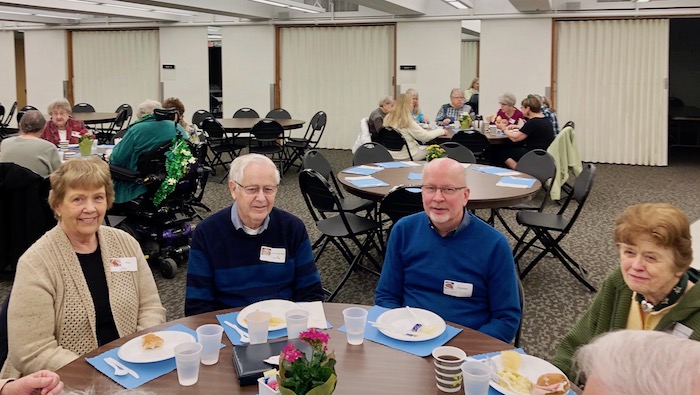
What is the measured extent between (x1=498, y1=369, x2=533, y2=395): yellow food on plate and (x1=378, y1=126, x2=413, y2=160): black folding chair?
20.3 ft

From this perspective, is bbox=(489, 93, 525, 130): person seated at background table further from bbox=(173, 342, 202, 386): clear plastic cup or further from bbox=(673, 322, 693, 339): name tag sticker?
bbox=(173, 342, 202, 386): clear plastic cup

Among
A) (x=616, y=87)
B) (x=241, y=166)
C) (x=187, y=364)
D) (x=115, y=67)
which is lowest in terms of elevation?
(x=187, y=364)

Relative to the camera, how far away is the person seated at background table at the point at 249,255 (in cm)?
274

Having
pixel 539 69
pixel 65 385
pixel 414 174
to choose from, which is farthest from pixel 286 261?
pixel 539 69

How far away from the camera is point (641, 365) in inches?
40.4

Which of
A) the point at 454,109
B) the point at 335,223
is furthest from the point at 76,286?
the point at 454,109

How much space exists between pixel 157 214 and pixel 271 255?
2.98m

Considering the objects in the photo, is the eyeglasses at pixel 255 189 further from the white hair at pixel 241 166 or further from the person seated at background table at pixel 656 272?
the person seated at background table at pixel 656 272

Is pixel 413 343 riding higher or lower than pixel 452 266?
lower

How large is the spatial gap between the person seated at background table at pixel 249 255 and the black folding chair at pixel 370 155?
378 cm

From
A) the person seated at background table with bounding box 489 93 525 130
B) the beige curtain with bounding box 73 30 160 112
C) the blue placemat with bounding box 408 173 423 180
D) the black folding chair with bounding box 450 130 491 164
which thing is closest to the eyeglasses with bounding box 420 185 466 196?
the blue placemat with bounding box 408 173 423 180

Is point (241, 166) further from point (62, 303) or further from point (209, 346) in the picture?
point (209, 346)

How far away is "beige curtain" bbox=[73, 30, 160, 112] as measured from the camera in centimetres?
1470

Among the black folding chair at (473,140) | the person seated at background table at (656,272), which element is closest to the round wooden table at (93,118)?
the black folding chair at (473,140)
